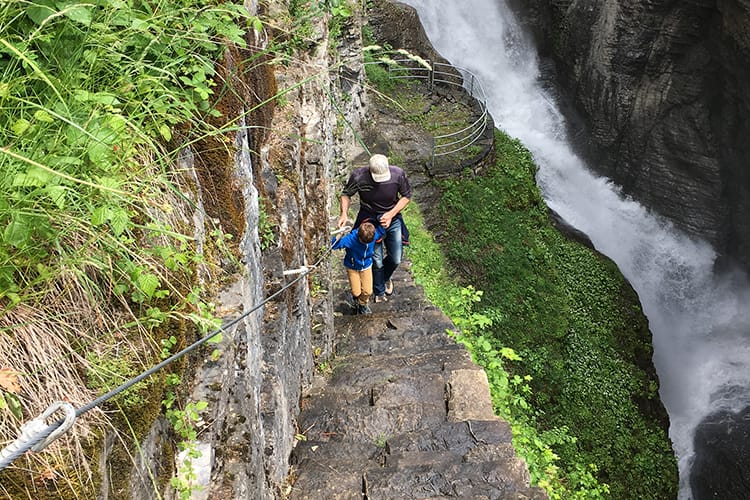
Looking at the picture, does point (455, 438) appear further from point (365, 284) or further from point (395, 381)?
point (365, 284)

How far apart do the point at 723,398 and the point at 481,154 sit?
24.8 feet

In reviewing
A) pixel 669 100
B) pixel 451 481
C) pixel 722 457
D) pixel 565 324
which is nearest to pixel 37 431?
pixel 451 481

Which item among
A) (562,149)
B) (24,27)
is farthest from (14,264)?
(562,149)

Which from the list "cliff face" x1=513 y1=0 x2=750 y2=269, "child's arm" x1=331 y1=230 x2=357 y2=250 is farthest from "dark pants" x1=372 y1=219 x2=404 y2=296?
"cliff face" x1=513 y1=0 x2=750 y2=269

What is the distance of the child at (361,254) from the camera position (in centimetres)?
576

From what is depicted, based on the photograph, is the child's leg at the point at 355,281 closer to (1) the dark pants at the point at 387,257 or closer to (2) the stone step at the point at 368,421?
(1) the dark pants at the point at 387,257

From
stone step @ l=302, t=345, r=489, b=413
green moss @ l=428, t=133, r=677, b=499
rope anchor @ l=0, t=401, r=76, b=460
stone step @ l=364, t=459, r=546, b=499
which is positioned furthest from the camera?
green moss @ l=428, t=133, r=677, b=499

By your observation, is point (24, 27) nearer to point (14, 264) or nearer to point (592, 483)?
point (14, 264)

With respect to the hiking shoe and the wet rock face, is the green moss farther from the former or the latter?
the hiking shoe

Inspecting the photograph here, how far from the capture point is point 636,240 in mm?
16688

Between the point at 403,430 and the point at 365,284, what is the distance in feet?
7.07

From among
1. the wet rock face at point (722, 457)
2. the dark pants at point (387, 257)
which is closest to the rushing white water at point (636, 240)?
the wet rock face at point (722, 457)

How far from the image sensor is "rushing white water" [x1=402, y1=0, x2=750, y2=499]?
1391cm

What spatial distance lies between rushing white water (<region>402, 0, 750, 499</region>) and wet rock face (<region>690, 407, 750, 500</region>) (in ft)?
0.67
